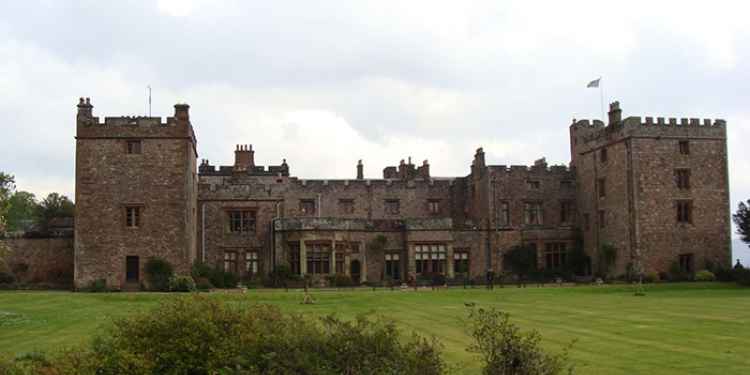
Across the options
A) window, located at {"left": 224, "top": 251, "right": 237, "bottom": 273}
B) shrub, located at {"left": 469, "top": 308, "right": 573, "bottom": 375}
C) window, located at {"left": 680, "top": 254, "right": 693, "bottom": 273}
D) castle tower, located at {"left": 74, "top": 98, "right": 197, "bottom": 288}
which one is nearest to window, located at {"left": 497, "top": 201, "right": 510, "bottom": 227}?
window, located at {"left": 680, "top": 254, "right": 693, "bottom": 273}

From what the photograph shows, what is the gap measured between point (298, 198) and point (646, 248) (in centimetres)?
2109

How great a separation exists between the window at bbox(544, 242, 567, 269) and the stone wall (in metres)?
28.2

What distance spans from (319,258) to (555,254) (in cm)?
1551

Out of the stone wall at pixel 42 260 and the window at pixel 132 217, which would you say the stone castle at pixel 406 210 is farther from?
the stone wall at pixel 42 260

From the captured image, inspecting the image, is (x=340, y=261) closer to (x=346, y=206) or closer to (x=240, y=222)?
(x=240, y=222)

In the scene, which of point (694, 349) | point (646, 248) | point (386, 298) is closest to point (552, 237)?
point (646, 248)

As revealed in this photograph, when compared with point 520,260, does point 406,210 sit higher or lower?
higher

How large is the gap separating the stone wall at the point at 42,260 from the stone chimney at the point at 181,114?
9.45 m

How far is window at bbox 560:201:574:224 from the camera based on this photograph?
54.1 meters

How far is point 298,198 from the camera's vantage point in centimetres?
5231

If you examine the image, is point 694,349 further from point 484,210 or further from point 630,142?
point 484,210

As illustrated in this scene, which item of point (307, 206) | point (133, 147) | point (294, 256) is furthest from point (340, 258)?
point (133, 147)

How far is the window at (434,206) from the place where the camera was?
5525 centimetres

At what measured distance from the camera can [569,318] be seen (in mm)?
25156
